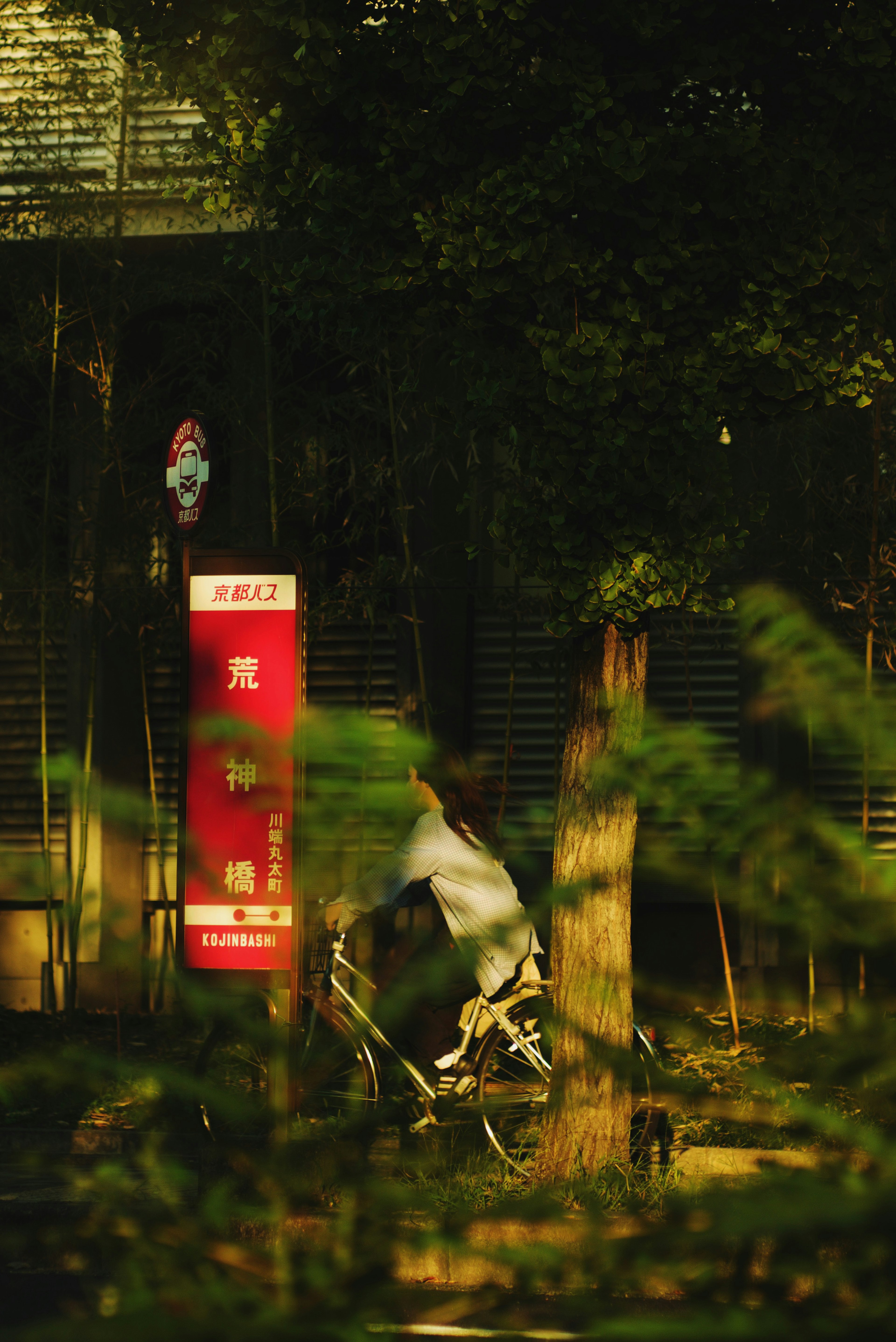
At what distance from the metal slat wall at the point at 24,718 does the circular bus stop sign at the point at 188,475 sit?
3827 mm

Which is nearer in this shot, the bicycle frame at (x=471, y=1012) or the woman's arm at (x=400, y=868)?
the woman's arm at (x=400, y=868)

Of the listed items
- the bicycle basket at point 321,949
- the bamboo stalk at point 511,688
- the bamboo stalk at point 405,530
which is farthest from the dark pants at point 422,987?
the bamboo stalk at point 405,530

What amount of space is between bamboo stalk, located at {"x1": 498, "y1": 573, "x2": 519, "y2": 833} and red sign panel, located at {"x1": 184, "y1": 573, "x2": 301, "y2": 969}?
2677mm

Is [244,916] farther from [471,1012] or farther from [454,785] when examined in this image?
[454,785]

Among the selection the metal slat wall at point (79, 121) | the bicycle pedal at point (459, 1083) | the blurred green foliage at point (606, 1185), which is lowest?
the bicycle pedal at point (459, 1083)

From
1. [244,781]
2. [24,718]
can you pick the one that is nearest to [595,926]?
[244,781]

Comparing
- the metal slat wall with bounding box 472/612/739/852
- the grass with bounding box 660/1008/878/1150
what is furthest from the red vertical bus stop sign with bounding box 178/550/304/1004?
the metal slat wall with bounding box 472/612/739/852

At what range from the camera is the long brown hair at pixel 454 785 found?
3.26ft

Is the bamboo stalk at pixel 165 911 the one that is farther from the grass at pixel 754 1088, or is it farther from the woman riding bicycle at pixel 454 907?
the grass at pixel 754 1088

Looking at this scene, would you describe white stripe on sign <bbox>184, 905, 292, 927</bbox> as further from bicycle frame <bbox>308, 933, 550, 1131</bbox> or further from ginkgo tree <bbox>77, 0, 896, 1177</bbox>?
ginkgo tree <bbox>77, 0, 896, 1177</bbox>

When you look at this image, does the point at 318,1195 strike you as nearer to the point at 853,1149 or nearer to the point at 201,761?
the point at 853,1149

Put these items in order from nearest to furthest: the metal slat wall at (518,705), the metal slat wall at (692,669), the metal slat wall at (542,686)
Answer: the metal slat wall at (692,669) < the metal slat wall at (542,686) < the metal slat wall at (518,705)

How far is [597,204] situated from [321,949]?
3.51m

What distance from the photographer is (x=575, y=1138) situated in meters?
1.75
